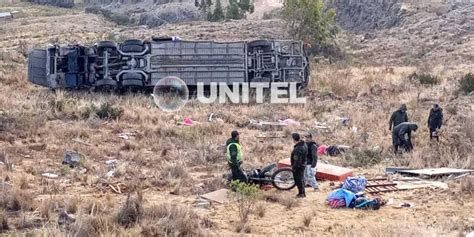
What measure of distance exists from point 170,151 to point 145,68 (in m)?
9.10

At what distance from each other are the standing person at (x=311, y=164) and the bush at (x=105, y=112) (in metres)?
8.17

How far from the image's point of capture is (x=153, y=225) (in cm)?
850

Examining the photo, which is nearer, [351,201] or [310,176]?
[351,201]

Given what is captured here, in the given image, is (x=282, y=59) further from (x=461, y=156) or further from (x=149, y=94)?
(x=461, y=156)

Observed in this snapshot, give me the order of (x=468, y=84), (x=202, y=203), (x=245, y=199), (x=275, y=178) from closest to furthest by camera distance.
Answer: (x=245, y=199) → (x=202, y=203) → (x=275, y=178) → (x=468, y=84)

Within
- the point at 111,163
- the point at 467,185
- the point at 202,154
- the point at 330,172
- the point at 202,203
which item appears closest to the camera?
the point at 202,203

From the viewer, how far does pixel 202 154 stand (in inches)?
556

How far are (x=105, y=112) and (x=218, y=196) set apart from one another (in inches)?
339

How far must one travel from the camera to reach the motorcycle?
38.0 feet

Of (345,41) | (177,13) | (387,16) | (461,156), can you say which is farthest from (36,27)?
(461,156)

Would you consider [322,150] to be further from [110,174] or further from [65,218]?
[65,218]

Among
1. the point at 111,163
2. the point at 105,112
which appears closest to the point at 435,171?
the point at 111,163

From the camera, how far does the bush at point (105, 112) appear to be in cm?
1834

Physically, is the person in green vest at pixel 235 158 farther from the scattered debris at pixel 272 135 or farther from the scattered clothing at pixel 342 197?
the scattered debris at pixel 272 135
